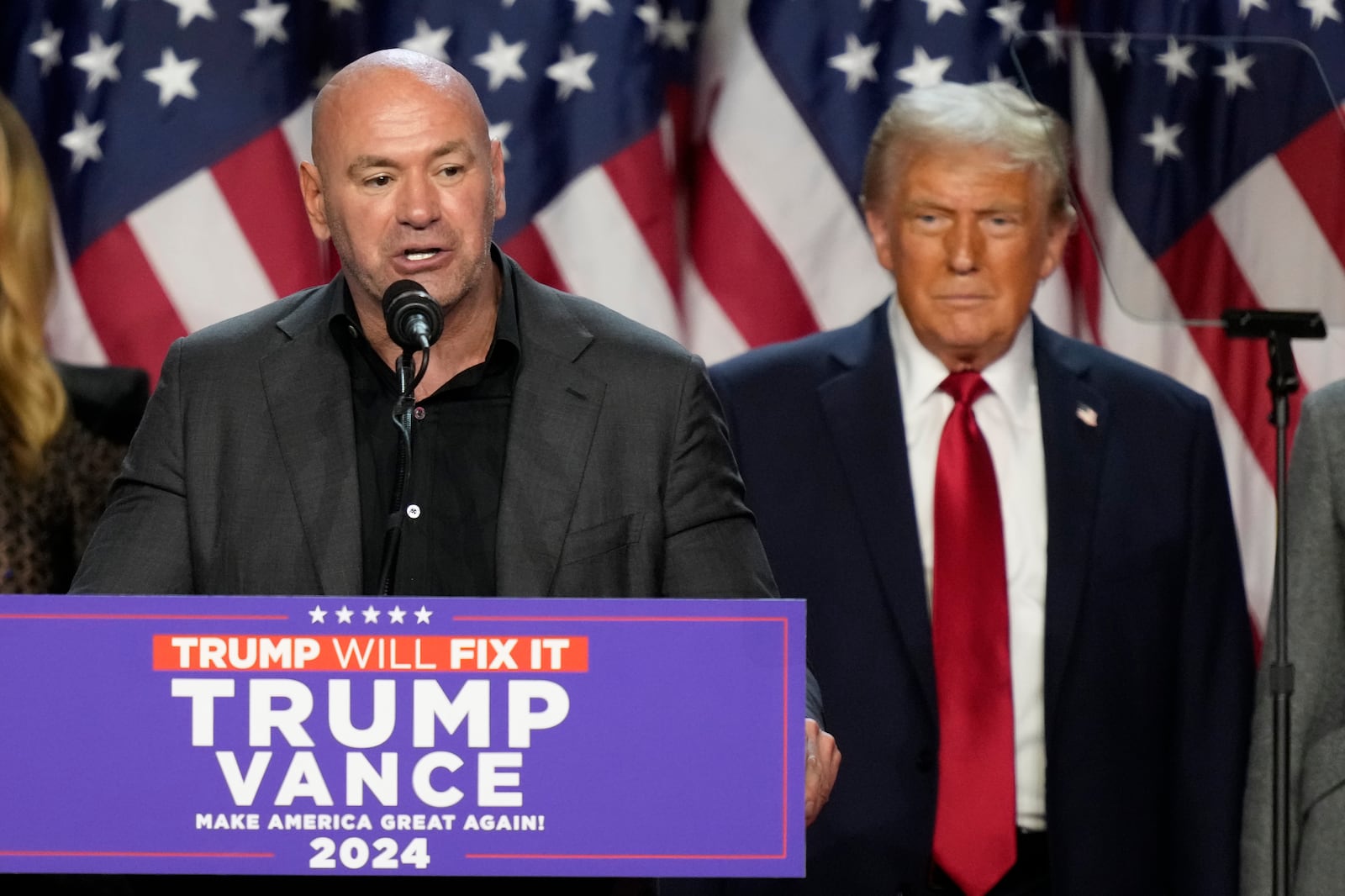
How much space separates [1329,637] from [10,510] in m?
2.13

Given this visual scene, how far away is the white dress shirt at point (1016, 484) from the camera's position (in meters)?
2.65

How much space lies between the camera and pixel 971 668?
104 inches

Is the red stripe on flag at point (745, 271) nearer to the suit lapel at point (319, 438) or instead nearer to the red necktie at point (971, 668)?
the red necktie at point (971, 668)

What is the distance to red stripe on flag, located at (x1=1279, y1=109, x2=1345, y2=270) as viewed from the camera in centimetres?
242

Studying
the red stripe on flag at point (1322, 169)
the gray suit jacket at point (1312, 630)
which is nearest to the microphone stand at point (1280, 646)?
the gray suit jacket at point (1312, 630)

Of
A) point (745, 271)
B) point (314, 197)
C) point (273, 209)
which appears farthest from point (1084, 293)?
point (314, 197)

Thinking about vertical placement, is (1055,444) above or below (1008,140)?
below

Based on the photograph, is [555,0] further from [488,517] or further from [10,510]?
[488,517]

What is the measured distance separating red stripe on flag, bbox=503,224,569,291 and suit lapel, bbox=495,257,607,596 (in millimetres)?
1338

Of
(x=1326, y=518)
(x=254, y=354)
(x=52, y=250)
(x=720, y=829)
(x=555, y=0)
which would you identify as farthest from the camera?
(x=555, y=0)

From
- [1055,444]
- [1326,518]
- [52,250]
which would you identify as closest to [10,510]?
[52,250]

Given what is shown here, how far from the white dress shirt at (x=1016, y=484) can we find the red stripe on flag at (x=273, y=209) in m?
1.29

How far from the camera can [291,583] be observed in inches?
78.1

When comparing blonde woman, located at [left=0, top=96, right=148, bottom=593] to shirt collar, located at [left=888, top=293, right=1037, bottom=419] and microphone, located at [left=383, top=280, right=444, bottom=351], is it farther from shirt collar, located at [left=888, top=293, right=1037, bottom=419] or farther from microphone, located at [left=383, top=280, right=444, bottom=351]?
microphone, located at [left=383, top=280, right=444, bottom=351]
